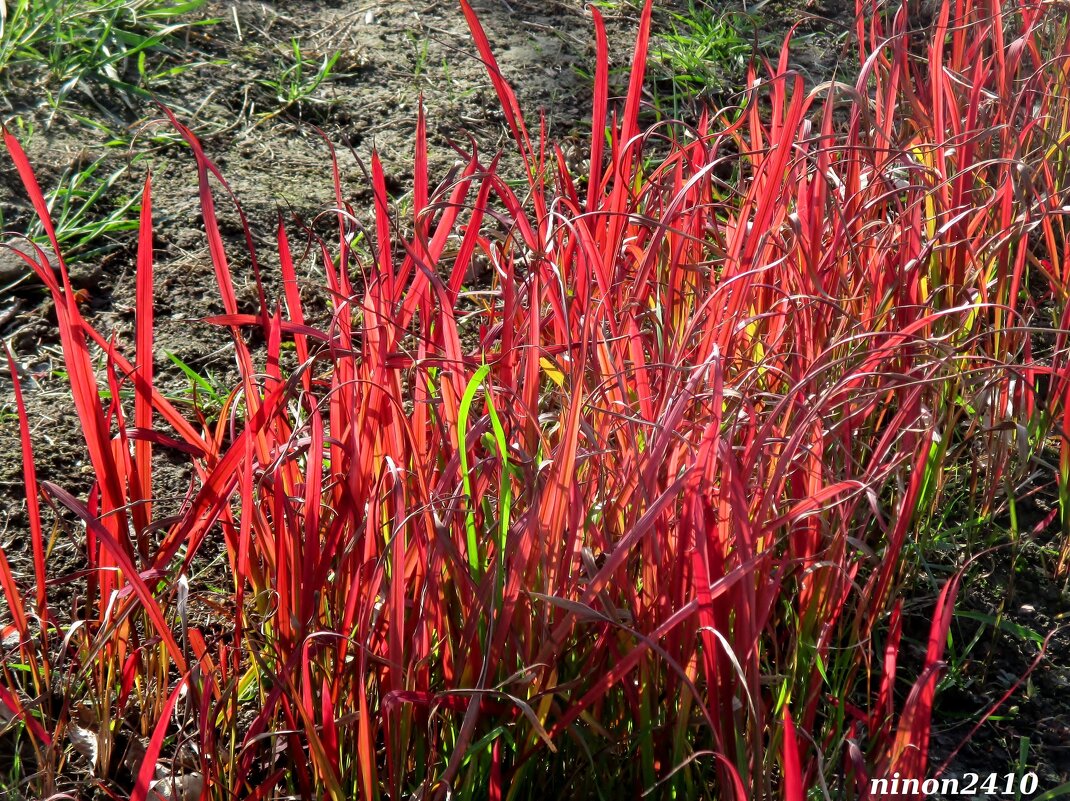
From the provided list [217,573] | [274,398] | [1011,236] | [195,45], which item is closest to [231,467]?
[274,398]

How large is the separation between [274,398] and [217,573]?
42 cm

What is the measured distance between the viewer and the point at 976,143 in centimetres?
153

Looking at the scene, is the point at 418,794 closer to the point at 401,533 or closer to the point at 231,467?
the point at 401,533

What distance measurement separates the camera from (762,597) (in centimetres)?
88

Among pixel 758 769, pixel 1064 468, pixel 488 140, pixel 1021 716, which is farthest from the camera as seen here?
pixel 488 140

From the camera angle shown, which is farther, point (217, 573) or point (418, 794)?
point (217, 573)

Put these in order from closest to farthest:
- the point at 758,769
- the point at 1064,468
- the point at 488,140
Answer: the point at 758,769
the point at 1064,468
the point at 488,140

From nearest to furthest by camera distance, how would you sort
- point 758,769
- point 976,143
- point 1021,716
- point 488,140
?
point 758,769, point 1021,716, point 976,143, point 488,140

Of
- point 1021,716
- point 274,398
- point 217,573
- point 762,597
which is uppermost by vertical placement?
point 274,398

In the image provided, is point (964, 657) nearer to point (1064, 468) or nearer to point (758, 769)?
point (1064, 468)

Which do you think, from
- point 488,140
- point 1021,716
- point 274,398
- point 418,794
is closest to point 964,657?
point 1021,716

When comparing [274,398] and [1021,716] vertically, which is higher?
[274,398]

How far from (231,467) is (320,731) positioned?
0.27 m

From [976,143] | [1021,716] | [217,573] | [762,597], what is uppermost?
[976,143]
